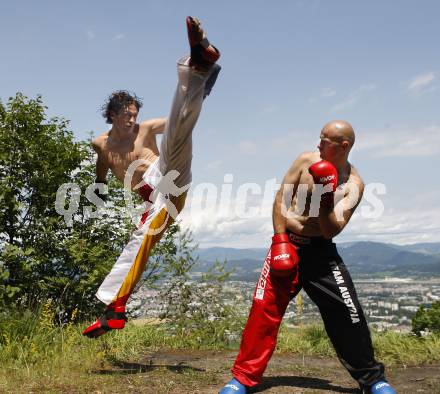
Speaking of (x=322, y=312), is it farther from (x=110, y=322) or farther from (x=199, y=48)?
(x=199, y=48)

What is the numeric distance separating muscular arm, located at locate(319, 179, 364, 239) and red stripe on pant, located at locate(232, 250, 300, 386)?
47 cm

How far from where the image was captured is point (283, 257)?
129 inches

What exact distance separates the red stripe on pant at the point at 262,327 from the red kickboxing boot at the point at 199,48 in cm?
151

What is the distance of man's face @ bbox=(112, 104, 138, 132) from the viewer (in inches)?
156

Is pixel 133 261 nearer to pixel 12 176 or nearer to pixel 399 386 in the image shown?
pixel 399 386

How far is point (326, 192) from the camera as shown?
3016 mm

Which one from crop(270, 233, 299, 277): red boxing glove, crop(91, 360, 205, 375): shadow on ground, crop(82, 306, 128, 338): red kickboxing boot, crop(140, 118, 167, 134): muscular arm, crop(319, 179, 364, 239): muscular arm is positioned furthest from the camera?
crop(91, 360, 205, 375): shadow on ground

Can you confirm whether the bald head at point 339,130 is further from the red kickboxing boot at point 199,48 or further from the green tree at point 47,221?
the green tree at point 47,221

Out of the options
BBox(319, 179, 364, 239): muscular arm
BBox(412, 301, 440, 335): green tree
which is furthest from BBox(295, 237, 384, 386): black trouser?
BBox(412, 301, 440, 335): green tree

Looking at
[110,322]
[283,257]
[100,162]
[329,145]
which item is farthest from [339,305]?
[100,162]

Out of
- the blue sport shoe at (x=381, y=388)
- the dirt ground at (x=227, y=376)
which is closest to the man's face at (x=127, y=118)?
the dirt ground at (x=227, y=376)

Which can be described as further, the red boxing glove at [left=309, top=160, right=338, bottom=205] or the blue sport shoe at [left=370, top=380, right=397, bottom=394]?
the blue sport shoe at [left=370, top=380, right=397, bottom=394]

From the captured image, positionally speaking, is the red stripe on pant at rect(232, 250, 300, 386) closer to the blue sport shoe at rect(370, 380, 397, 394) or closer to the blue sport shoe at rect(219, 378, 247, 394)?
the blue sport shoe at rect(219, 378, 247, 394)

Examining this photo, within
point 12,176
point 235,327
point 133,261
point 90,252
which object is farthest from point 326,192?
point 12,176
